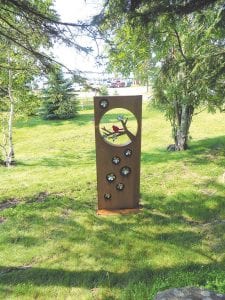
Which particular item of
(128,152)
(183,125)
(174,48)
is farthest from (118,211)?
(174,48)

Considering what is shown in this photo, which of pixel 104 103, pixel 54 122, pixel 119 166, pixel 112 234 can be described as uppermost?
pixel 104 103

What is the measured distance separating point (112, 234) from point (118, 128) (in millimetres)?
2338

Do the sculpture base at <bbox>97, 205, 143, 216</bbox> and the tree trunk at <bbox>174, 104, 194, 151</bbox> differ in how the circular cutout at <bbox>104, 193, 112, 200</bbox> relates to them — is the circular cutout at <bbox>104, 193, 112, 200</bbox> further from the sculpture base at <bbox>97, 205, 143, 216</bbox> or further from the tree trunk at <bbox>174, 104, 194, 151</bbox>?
the tree trunk at <bbox>174, 104, 194, 151</bbox>

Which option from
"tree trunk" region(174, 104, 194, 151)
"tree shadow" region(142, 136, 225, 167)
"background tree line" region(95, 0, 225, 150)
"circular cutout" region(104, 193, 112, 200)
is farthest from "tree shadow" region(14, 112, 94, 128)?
"circular cutout" region(104, 193, 112, 200)

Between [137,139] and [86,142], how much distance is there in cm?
1177

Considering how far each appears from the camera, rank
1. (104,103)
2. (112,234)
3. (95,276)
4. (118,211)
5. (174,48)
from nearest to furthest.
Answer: (95,276) < (112,234) < (104,103) < (118,211) < (174,48)

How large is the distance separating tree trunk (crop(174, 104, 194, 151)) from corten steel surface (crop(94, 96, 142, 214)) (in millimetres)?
6028

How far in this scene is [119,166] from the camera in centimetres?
775

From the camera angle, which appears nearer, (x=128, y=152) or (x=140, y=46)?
(x=128, y=152)

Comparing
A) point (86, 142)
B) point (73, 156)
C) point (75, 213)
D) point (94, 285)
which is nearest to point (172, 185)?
point (75, 213)

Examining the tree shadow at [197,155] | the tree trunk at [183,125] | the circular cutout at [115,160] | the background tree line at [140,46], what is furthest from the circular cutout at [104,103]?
the tree trunk at [183,125]

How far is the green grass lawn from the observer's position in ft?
17.0

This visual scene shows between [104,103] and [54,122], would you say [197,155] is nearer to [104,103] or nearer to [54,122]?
[104,103]

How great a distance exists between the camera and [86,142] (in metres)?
19.3
